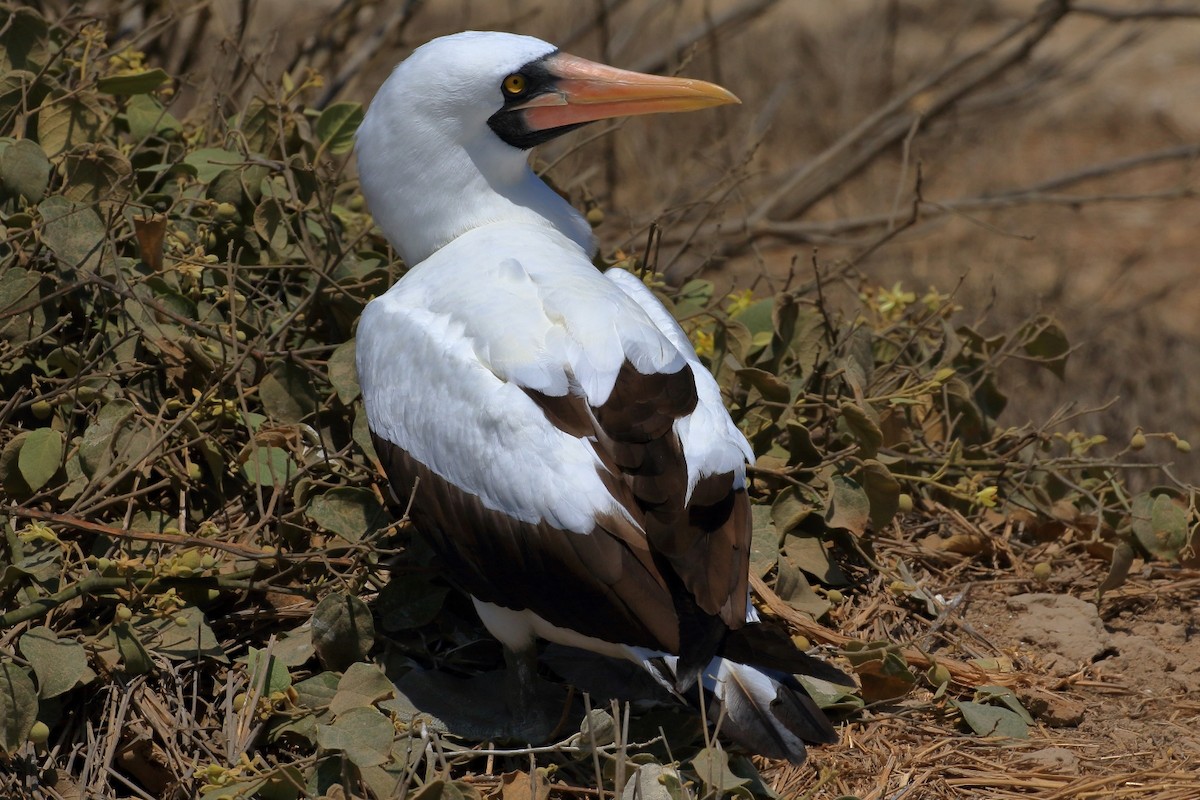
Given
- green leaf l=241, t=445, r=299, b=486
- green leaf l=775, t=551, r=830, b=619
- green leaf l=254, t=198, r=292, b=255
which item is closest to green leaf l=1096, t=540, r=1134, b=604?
green leaf l=775, t=551, r=830, b=619

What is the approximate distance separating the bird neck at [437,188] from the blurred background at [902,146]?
0.72 metres

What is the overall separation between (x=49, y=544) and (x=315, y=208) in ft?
4.18

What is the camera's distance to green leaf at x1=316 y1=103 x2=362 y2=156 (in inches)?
171

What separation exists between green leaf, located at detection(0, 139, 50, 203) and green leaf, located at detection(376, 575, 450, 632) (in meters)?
1.47

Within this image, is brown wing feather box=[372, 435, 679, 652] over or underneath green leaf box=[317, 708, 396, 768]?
over

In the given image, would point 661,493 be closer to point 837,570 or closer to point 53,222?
point 837,570

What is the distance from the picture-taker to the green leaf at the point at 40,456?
324cm

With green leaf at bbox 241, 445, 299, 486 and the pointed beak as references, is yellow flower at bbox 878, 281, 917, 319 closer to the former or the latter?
the pointed beak

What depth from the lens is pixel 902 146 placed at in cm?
959

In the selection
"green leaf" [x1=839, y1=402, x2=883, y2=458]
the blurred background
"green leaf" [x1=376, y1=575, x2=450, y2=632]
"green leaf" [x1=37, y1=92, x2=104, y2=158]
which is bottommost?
the blurred background

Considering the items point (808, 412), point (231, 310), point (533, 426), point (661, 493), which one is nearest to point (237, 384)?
point (231, 310)

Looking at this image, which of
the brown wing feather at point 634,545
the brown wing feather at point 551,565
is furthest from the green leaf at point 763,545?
the brown wing feather at point 551,565

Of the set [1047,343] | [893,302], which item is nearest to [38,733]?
[893,302]

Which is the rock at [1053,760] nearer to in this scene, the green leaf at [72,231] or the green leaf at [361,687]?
the green leaf at [361,687]
